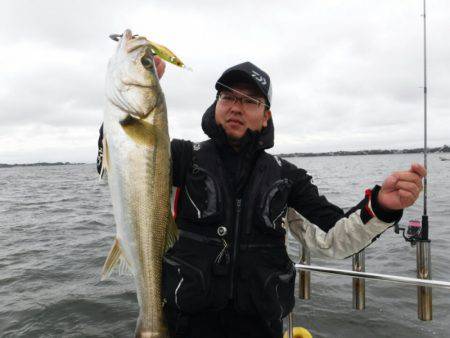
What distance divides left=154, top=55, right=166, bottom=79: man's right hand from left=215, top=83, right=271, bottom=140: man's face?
22.1 inches

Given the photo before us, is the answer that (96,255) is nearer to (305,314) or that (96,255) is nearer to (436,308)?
Result: (305,314)

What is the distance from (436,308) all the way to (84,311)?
7.68 meters

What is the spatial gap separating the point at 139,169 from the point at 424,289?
3586 millimetres

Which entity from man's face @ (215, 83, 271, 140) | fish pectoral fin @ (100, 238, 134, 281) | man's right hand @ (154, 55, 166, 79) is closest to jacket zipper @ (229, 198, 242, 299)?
man's face @ (215, 83, 271, 140)

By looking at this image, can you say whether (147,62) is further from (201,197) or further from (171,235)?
(171,235)

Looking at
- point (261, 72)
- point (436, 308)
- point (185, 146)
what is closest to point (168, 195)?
point (185, 146)

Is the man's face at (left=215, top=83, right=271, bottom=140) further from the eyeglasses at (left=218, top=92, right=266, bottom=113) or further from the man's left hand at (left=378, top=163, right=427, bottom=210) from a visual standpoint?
the man's left hand at (left=378, top=163, right=427, bottom=210)

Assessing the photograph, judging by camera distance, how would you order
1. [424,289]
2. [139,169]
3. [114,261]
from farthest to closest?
[424,289] < [114,261] < [139,169]

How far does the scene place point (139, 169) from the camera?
2.55 metres

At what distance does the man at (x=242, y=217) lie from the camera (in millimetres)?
2828

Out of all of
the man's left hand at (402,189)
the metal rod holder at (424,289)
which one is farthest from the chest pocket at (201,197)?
the metal rod holder at (424,289)

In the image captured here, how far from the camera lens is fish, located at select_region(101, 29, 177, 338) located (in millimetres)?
2514

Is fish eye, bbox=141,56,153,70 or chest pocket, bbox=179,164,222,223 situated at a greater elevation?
fish eye, bbox=141,56,153,70

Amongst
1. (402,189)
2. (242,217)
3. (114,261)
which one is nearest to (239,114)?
(242,217)
